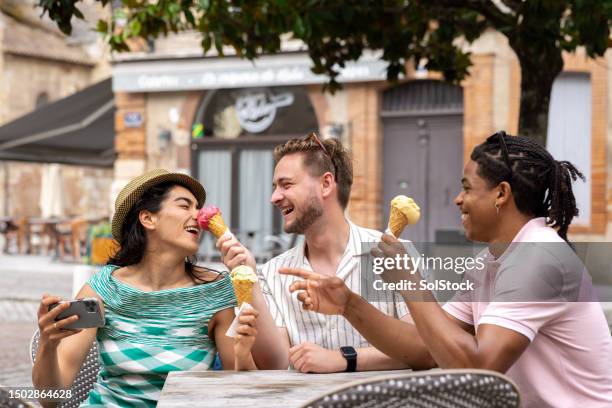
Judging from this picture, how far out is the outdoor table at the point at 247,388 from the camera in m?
2.68

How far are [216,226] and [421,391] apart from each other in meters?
1.70

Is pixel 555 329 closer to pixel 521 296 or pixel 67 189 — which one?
pixel 521 296

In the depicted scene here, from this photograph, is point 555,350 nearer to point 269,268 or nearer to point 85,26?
point 269,268

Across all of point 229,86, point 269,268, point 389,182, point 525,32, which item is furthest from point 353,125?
point 269,268

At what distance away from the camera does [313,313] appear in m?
3.55

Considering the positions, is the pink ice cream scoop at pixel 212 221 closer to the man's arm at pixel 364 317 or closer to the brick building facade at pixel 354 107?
the man's arm at pixel 364 317

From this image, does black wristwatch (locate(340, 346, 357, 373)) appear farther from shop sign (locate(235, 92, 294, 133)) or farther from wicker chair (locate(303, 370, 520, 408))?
shop sign (locate(235, 92, 294, 133))

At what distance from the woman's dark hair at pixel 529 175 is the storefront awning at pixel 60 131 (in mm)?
17308

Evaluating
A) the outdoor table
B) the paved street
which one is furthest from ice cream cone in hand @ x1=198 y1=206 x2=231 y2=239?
the paved street

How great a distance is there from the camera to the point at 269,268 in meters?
3.72

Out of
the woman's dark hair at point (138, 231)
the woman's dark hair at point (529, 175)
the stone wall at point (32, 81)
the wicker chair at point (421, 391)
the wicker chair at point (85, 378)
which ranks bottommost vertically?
the wicker chair at point (85, 378)

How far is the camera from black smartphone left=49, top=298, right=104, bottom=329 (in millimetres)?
3061

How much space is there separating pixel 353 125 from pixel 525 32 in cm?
1264

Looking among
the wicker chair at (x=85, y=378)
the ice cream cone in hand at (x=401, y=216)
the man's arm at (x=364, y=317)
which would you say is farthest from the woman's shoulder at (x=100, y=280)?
the ice cream cone in hand at (x=401, y=216)
